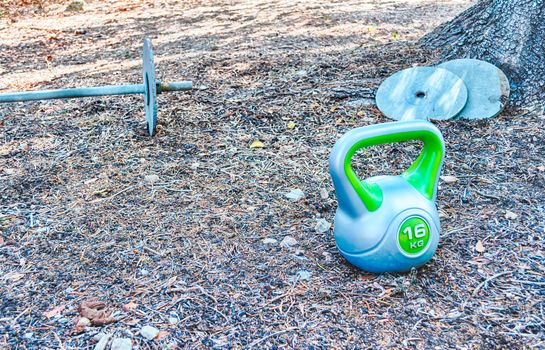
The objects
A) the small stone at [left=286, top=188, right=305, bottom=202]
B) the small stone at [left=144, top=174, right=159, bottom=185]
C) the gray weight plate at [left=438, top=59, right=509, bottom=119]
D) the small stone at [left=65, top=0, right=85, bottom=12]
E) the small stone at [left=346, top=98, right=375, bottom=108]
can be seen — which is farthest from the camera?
the small stone at [left=65, top=0, right=85, bottom=12]

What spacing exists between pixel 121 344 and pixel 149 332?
94 mm

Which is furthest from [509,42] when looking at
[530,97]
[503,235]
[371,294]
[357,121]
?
[371,294]

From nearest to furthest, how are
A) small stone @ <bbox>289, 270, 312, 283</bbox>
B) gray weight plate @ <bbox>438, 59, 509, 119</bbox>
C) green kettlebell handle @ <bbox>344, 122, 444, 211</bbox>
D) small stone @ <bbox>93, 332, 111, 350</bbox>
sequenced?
small stone @ <bbox>93, 332, 111, 350</bbox>
green kettlebell handle @ <bbox>344, 122, 444, 211</bbox>
small stone @ <bbox>289, 270, 312, 283</bbox>
gray weight plate @ <bbox>438, 59, 509, 119</bbox>

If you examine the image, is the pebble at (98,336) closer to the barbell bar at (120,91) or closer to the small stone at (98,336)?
the small stone at (98,336)

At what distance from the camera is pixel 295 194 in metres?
2.62

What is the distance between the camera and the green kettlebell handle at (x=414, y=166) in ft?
6.01

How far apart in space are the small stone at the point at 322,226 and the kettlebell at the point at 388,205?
1.11ft

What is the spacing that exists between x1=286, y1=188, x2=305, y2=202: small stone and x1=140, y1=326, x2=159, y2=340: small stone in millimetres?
1014

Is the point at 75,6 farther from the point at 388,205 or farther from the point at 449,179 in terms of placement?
the point at 388,205

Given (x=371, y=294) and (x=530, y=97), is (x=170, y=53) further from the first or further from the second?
(x=371, y=294)

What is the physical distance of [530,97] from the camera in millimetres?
3354

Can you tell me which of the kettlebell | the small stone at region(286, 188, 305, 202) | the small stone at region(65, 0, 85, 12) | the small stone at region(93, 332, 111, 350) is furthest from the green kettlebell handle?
the small stone at region(65, 0, 85, 12)

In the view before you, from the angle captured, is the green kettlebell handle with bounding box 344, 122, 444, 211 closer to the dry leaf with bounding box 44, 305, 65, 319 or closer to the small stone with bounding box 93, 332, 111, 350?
the small stone with bounding box 93, 332, 111, 350

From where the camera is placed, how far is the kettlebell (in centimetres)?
184
